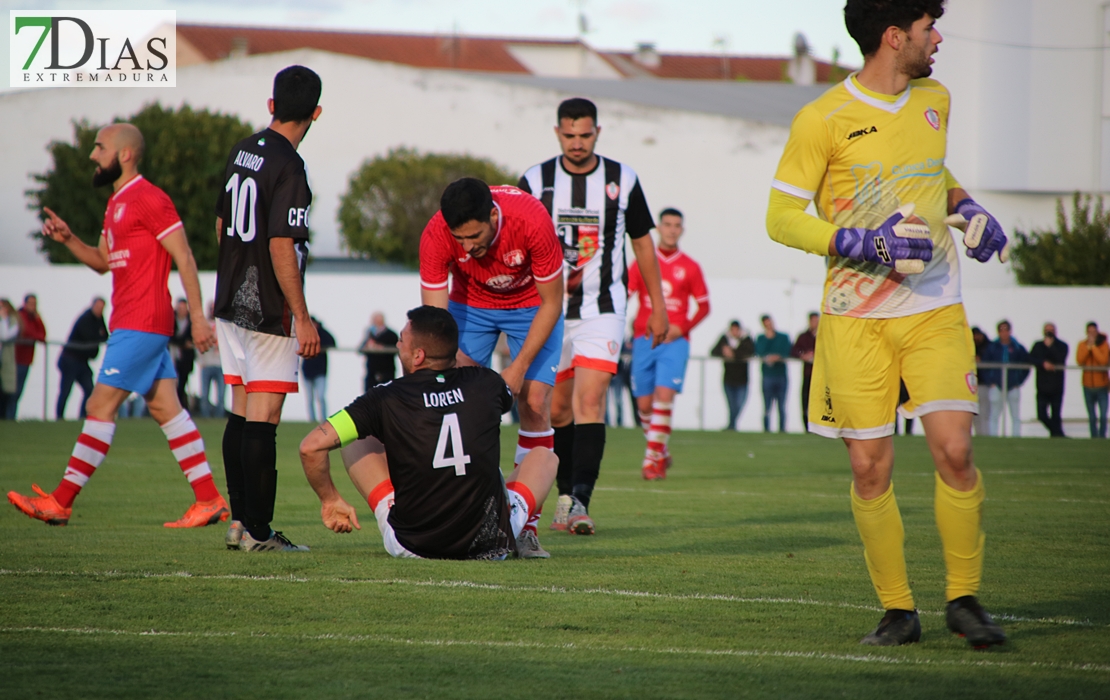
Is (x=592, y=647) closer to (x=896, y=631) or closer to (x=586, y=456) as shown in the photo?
(x=896, y=631)

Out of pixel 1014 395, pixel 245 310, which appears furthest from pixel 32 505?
pixel 1014 395

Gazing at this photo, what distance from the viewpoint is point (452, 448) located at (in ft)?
19.4

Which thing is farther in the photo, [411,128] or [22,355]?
[411,128]

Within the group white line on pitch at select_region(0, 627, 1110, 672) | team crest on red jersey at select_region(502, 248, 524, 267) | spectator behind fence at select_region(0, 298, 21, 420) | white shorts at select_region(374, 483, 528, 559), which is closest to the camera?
white line on pitch at select_region(0, 627, 1110, 672)

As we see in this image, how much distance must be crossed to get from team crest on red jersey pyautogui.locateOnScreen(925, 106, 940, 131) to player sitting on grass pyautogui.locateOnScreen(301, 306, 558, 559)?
2363mm

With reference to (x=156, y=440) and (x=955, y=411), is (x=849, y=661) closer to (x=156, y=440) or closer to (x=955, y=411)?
(x=955, y=411)

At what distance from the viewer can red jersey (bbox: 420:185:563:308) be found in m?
6.57

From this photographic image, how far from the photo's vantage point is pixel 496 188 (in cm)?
687

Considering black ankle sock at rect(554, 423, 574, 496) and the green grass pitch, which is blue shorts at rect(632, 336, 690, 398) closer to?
the green grass pitch

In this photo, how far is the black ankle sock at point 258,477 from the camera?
640 centimetres

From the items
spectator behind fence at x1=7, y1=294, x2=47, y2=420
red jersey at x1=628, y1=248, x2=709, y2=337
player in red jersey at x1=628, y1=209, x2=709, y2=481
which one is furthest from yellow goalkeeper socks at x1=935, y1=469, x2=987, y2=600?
spectator behind fence at x1=7, y1=294, x2=47, y2=420

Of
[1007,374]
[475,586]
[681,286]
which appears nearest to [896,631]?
[475,586]

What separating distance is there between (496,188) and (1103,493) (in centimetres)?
660

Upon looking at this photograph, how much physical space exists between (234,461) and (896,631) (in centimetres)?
374
